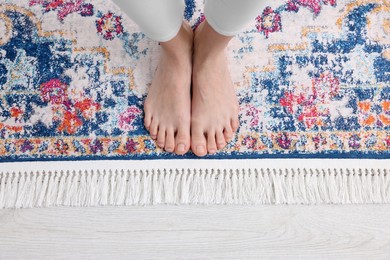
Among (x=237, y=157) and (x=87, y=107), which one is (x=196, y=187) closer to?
(x=237, y=157)

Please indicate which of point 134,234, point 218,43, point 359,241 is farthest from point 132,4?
point 359,241

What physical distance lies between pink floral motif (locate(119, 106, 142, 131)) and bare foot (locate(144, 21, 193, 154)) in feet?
0.08

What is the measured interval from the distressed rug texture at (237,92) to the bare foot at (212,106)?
0.09 ft

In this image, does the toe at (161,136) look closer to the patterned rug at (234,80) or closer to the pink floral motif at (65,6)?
the patterned rug at (234,80)

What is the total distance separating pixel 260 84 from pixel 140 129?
0.28m

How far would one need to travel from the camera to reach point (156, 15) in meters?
0.51

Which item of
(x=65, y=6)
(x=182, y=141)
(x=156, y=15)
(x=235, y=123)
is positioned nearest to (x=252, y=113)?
(x=235, y=123)

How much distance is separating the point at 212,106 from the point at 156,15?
0.30 metres

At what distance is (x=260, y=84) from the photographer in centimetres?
83

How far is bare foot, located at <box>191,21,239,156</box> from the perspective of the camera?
758 mm

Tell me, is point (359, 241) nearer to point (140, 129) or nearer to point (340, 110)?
point (340, 110)

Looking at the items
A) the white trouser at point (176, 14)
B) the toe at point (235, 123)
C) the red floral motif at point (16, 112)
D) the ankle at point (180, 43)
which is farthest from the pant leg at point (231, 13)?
the red floral motif at point (16, 112)

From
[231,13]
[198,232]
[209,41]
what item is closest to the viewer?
[231,13]

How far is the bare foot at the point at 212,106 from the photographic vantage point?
76 centimetres
